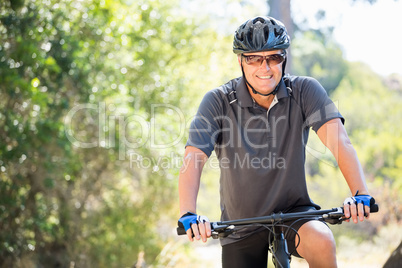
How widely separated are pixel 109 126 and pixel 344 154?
6969 mm

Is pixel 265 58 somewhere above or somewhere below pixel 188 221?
above

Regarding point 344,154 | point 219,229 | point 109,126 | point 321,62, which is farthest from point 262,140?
point 321,62

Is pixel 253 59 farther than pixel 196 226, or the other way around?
pixel 253 59

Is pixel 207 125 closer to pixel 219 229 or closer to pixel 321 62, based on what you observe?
pixel 219 229

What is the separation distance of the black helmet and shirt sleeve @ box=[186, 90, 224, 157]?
38 centimetres

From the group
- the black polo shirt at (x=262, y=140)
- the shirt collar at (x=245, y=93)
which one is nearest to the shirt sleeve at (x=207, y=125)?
the black polo shirt at (x=262, y=140)

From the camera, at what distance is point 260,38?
329 cm

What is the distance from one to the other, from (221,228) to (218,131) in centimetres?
79

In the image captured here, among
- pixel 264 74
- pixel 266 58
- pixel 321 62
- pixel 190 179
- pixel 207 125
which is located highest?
pixel 321 62

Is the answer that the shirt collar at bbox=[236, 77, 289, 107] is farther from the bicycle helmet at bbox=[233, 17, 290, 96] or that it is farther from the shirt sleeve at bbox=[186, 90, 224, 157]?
the shirt sleeve at bbox=[186, 90, 224, 157]

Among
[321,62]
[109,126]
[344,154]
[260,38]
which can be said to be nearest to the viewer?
[344,154]

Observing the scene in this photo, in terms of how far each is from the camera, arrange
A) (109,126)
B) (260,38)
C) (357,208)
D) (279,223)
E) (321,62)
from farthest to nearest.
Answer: (321,62) < (109,126) < (260,38) < (279,223) < (357,208)

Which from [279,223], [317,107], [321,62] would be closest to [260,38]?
[317,107]

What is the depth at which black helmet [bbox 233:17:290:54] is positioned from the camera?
329 cm
